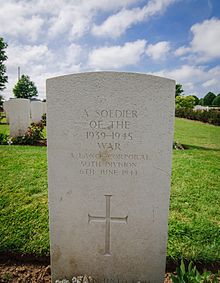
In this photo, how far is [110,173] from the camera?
2.04 metres

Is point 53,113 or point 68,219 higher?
point 53,113

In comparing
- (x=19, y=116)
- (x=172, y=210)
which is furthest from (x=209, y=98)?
(x=172, y=210)

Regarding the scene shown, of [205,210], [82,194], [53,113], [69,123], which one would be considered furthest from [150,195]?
[205,210]

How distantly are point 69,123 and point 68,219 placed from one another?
0.90m

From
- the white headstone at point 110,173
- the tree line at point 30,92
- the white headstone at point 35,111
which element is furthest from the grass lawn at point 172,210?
the tree line at point 30,92

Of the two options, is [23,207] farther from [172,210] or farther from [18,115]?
[18,115]

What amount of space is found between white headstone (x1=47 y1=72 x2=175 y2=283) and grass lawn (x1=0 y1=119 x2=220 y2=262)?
0.66 meters

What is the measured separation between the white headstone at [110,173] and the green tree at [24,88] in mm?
53231

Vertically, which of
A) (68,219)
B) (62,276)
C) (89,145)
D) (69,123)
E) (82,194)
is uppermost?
(69,123)

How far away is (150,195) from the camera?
204 centimetres

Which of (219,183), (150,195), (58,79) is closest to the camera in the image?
(58,79)

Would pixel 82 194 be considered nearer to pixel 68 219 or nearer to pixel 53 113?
pixel 68 219

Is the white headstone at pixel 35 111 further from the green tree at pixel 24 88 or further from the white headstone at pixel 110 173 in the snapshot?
the green tree at pixel 24 88

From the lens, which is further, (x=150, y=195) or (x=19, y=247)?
(x=19, y=247)
